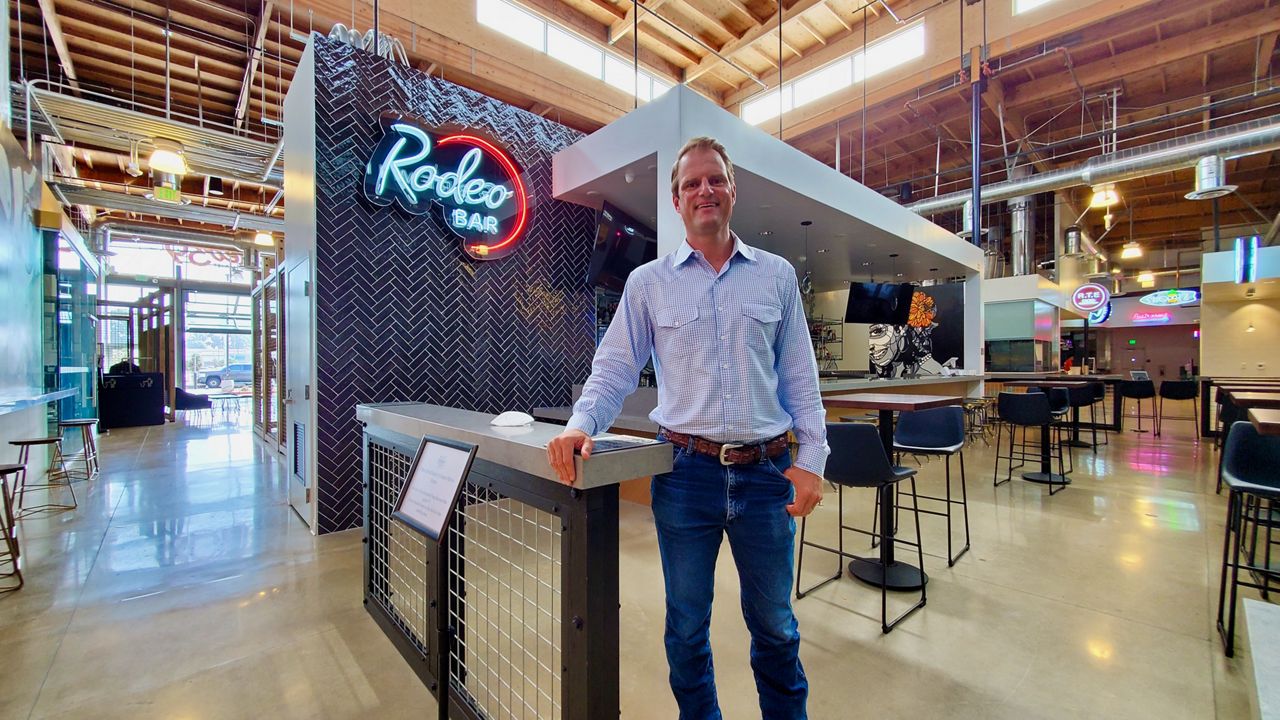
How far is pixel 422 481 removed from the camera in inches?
54.3

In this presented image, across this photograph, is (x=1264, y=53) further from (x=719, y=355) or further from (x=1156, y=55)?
(x=719, y=355)

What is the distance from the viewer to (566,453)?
1165 millimetres

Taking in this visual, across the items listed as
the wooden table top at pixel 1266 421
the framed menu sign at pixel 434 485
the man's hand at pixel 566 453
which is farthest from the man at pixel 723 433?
the wooden table top at pixel 1266 421

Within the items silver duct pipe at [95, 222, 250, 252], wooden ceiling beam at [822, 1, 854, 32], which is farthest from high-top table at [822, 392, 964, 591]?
silver duct pipe at [95, 222, 250, 252]

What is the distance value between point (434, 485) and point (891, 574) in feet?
9.02

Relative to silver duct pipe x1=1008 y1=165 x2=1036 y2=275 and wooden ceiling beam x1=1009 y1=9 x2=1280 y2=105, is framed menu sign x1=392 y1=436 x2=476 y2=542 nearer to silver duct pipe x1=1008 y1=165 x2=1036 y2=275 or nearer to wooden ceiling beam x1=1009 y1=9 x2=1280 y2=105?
wooden ceiling beam x1=1009 y1=9 x2=1280 y2=105

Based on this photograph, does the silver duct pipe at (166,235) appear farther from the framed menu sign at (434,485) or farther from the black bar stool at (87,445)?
the framed menu sign at (434,485)

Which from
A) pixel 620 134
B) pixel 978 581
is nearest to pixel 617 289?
pixel 620 134

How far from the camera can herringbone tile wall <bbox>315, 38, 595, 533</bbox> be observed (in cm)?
399

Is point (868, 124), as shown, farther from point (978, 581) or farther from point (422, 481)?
point (422, 481)

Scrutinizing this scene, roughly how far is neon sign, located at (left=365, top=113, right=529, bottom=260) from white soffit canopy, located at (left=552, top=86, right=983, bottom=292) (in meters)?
0.55

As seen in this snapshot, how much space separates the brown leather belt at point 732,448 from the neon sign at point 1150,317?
963 inches

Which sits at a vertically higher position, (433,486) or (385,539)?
(433,486)

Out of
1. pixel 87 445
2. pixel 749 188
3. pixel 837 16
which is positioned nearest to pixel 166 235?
pixel 87 445
